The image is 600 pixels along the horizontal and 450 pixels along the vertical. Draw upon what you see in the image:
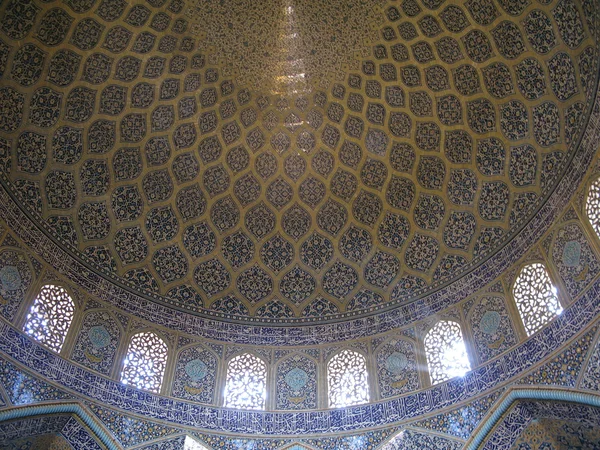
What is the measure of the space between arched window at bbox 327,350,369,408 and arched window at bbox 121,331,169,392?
9.64 feet

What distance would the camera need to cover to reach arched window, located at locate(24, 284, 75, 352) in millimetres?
11648

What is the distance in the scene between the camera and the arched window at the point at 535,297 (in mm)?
11258

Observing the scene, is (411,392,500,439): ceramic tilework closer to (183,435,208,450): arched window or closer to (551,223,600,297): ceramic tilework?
(551,223,600,297): ceramic tilework

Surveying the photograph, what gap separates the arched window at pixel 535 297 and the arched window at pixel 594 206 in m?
1.13

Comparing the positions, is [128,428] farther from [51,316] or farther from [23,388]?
[51,316]

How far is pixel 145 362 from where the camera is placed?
1260 cm

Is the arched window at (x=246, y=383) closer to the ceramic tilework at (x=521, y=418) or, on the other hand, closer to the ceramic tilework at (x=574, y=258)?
the ceramic tilework at (x=521, y=418)

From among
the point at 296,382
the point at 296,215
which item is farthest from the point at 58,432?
the point at 296,215

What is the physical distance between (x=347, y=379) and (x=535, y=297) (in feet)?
11.5

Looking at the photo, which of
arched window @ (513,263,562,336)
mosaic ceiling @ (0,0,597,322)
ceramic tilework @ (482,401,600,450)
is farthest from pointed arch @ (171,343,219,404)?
arched window @ (513,263,562,336)

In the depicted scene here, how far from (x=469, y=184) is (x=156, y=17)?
21.7 ft

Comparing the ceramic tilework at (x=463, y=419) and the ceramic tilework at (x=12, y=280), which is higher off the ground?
the ceramic tilework at (x=12, y=280)

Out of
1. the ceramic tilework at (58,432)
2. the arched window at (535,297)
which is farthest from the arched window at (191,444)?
the arched window at (535,297)

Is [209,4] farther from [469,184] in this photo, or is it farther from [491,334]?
[491,334]
